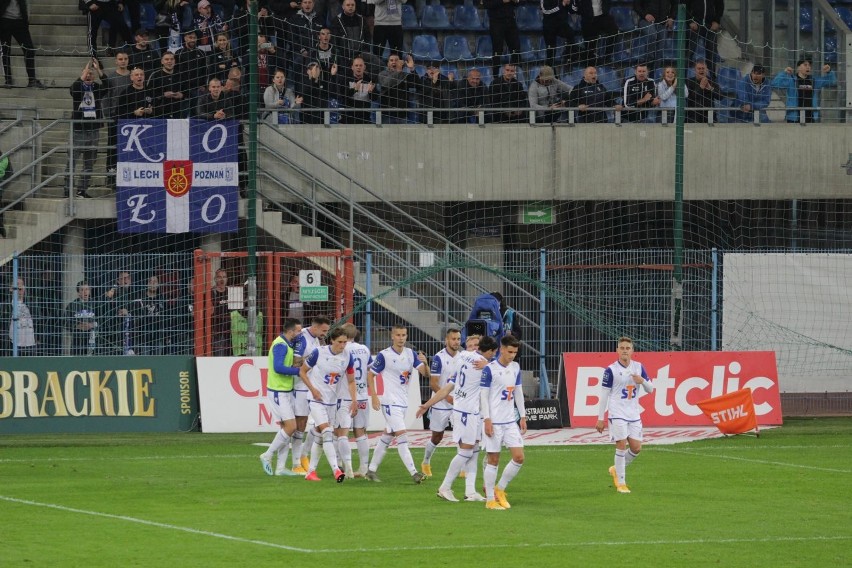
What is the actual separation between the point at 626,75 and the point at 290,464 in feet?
44.2

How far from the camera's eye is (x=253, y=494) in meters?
17.3

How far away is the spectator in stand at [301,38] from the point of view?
95.9 feet

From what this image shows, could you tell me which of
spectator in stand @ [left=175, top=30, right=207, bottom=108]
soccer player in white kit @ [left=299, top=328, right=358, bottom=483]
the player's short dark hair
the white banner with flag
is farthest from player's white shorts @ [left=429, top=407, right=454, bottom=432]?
spectator in stand @ [left=175, top=30, right=207, bottom=108]

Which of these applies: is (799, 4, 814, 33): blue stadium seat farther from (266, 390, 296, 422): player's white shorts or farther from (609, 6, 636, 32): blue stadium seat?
(266, 390, 296, 422): player's white shorts

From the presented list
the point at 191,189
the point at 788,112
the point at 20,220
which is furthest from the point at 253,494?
the point at 788,112

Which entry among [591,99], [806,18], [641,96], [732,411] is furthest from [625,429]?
[806,18]

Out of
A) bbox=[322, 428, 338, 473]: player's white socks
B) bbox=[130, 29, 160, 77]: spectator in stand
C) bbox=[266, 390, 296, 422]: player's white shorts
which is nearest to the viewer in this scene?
bbox=[322, 428, 338, 473]: player's white socks

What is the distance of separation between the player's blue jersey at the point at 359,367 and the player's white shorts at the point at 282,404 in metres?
0.76

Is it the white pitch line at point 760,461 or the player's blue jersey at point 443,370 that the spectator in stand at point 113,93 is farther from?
the white pitch line at point 760,461

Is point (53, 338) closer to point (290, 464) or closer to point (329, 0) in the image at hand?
point (290, 464)

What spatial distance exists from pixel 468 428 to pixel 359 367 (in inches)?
117

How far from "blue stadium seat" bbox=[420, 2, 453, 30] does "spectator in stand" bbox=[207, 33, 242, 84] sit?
248 inches

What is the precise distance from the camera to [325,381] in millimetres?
18922

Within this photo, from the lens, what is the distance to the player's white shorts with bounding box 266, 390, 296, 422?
63.3 feet
